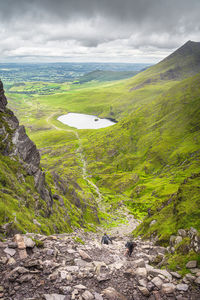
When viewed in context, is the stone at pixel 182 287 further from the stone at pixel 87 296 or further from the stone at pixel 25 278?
the stone at pixel 25 278

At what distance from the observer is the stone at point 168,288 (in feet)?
49.8

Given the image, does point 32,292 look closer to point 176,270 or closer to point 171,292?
point 171,292

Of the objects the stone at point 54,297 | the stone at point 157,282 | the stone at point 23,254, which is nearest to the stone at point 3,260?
the stone at point 23,254

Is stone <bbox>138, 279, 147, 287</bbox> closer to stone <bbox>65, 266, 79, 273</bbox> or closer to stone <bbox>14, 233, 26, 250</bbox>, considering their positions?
stone <bbox>65, 266, 79, 273</bbox>

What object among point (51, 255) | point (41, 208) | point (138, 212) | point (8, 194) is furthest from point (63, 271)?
point (138, 212)

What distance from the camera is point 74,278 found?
630 inches

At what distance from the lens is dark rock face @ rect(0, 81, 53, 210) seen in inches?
1817

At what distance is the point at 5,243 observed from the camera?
1809 cm

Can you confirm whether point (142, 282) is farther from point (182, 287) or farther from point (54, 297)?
point (54, 297)

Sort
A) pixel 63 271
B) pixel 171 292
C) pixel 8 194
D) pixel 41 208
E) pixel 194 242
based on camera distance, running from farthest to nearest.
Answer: pixel 41 208
pixel 8 194
pixel 194 242
pixel 63 271
pixel 171 292

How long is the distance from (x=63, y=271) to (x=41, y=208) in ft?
82.4

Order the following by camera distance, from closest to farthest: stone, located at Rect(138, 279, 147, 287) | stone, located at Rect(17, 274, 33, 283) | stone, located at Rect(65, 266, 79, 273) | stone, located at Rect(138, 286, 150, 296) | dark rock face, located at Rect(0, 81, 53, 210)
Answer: stone, located at Rect(17, 274, 33, 283) < stone, located at Rect(138, 286, 150, 296) < stone, located at Rect(138, 279, 147, 287) < stone, located at Rect(65, 266, 79, 273) < dark rock face, located at Rect(0, 81, 53, 210)

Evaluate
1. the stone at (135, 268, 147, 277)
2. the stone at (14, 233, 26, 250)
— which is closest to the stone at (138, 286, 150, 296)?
the stone at (135, 268, 147, 277)

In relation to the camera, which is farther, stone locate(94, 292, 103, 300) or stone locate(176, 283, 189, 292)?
stone locate(176, 283, 189, 292)
